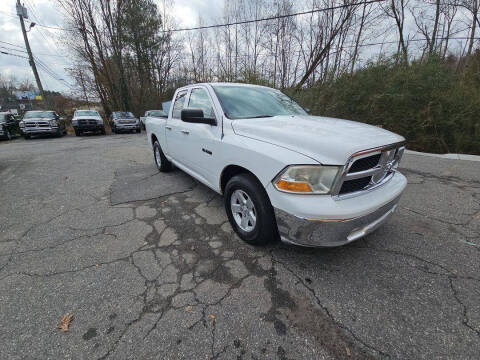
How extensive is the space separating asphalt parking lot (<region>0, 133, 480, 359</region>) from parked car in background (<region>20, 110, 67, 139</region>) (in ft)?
42.6

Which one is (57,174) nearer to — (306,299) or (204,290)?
(204,290)

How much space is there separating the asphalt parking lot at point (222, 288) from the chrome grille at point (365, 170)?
0.80m

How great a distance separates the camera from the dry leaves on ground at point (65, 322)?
1.67 meters

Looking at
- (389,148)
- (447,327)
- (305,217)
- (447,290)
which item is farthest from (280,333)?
(389,148)

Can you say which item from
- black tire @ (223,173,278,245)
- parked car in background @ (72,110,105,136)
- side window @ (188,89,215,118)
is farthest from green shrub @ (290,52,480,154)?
parked car in background @ (72,110,105,136)

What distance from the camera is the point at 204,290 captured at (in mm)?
1990

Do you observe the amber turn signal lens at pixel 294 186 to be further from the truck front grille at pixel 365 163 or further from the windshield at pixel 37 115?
the windshield at pixel 37 115

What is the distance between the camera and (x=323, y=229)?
1.81 m

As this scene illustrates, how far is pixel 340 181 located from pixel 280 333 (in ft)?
4.11

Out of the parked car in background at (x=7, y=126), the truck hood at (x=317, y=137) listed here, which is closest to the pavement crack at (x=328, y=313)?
the truck hood at (x=317, y=137)

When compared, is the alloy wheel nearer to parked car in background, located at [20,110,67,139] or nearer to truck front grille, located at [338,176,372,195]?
truck front grille, located at [338,176,372,195]

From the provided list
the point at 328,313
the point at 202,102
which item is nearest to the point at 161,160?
the point at 202,102

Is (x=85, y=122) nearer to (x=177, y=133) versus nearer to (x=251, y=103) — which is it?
(x=177, y=133)

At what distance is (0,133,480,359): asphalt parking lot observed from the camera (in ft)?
5.08
